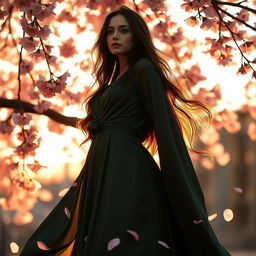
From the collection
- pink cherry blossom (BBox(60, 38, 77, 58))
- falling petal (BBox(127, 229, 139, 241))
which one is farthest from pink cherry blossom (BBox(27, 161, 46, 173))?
falling petal (BBox(127, 229, 139, 241))

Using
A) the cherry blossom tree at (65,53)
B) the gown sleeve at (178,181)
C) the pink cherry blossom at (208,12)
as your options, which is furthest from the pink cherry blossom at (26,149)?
the gown sleeve at (178,181)

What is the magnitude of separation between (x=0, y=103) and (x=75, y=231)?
192 centimetres

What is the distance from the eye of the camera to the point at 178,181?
4461mm

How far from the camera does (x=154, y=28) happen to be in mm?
7223

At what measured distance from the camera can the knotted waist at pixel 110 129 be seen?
4.70 m

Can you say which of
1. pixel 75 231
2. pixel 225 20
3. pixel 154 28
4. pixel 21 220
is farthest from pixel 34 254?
pixel 21 220

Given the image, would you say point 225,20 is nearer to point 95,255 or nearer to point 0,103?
point 0,103

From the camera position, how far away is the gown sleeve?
14.6ft

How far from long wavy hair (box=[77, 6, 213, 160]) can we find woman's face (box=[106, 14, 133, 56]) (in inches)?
1.1

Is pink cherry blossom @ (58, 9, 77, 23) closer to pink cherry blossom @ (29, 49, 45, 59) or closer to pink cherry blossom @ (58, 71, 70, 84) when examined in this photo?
pink cherry blossom @ (29, 49, 45, 59)

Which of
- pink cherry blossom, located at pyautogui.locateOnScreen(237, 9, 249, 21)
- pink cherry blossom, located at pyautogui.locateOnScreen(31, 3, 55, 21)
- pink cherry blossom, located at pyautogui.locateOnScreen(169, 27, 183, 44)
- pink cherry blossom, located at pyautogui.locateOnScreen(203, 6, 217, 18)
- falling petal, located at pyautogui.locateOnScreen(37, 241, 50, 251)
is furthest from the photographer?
pink cherry blossom, located at pyautogui.locateOnScreen(169, 27, 183, 44)

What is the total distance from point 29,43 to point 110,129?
47.6 inches

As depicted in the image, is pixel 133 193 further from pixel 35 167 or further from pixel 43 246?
pixel 35 167

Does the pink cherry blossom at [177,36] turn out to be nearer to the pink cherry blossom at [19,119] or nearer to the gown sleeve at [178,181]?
the pink cherry blossom at [19,119]
